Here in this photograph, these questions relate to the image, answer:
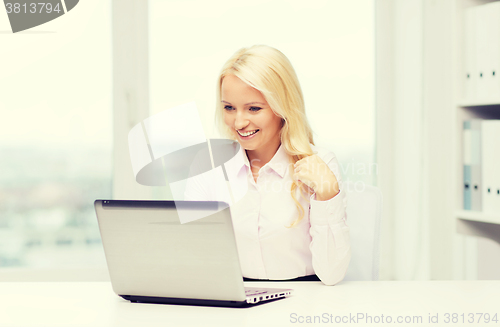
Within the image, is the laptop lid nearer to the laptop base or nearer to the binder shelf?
the laptop base

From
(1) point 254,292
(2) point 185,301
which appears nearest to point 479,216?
(1) point 254,292

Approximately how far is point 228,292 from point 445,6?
2.26 metres

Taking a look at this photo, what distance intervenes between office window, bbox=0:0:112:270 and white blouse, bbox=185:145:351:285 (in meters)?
1.25

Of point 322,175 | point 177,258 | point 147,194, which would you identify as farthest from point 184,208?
point 147,194

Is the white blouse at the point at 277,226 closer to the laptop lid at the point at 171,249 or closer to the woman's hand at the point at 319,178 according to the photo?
the woman's hand at the point at 319,178

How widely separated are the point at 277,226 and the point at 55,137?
1637mm

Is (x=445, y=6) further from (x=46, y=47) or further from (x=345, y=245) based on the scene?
(x=46, y=47)

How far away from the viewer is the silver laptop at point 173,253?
33.5 inches

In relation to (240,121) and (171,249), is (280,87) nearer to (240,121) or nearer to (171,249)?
(240,121)

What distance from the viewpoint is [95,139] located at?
8.14ft

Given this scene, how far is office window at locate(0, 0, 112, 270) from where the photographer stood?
8.03ft

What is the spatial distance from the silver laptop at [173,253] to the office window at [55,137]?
167 cm

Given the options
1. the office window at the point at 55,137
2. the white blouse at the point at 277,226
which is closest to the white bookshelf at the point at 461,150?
the white blouse at the point at 277,226

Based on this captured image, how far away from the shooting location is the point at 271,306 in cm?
93
